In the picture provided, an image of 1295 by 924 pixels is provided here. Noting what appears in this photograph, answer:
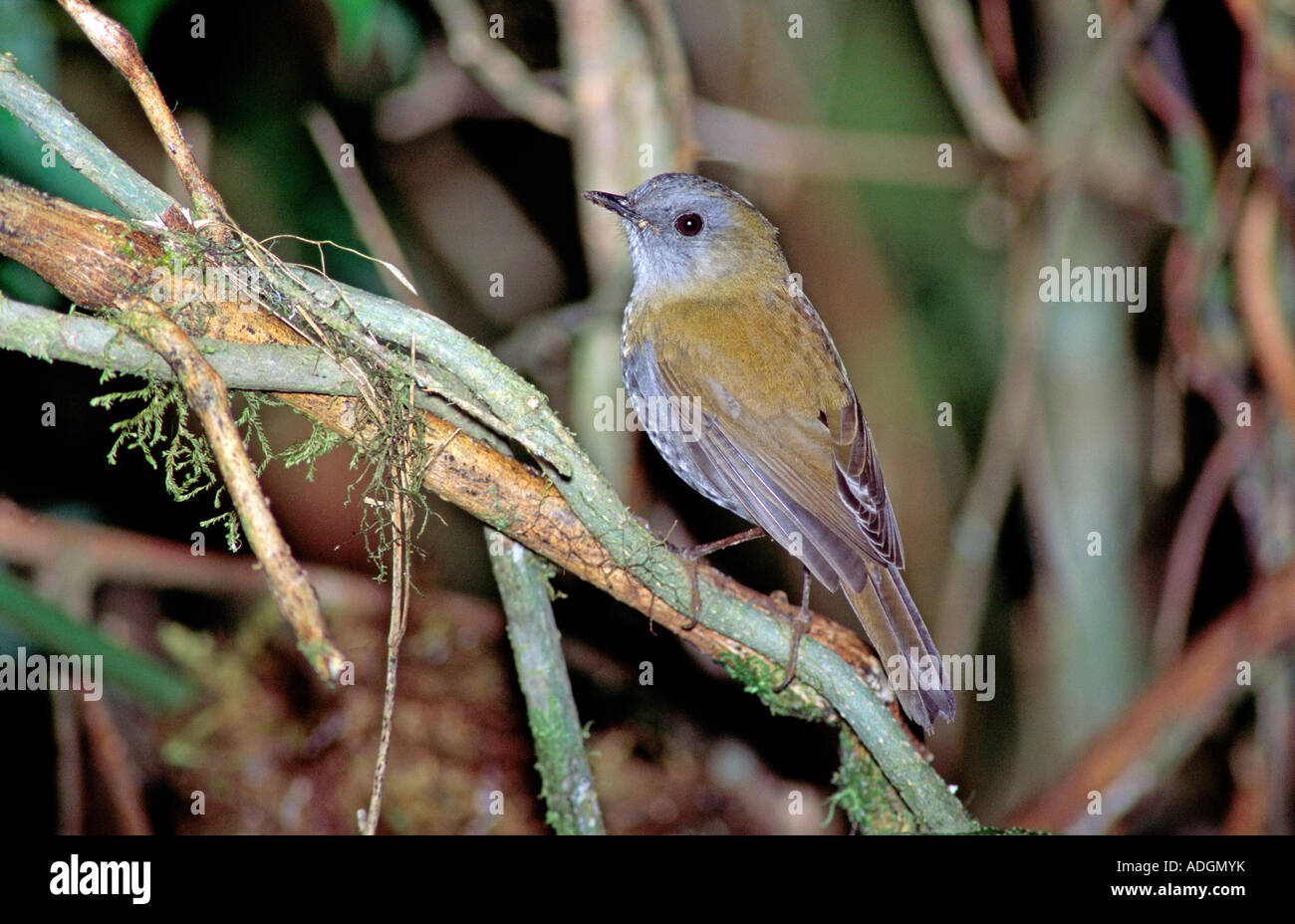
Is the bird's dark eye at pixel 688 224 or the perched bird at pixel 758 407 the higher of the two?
the bird's dark eye at pixel 688 224

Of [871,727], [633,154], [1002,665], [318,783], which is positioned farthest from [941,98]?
[318,783]

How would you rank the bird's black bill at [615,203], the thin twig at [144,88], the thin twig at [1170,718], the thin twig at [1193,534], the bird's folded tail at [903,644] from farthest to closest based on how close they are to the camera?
the thin twig at [1193,534]
the thin twig at [1170,718]
the bird's black bill at [615,203]
the bird's folded tail at [903,644]
the thin twig at [144,88]

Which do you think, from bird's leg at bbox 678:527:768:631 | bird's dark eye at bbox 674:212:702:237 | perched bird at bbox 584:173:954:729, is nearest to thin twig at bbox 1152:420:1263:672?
perched bird at bbox 584:173:954:729

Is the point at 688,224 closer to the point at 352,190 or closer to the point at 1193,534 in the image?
the point at 352,190

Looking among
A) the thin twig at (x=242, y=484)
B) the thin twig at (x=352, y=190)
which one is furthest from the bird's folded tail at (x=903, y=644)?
the thin twig at (x=352, y=190)

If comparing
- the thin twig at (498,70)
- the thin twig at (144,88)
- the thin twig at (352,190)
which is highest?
the thin twig at (498,70)

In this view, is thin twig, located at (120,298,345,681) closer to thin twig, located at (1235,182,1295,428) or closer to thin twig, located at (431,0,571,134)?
thin twig, located at (431,0,571,134)

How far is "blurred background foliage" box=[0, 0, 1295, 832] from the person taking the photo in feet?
12.0

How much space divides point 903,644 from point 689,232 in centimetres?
160

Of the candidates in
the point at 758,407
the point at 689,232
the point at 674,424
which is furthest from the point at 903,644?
the point at 689,232

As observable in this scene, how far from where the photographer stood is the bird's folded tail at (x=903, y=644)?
2.63 meters

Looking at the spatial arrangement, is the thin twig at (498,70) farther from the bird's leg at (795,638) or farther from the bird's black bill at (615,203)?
the bird's leg at (795,638)

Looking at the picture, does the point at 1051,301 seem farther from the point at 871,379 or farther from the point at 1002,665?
the point at 1002,665

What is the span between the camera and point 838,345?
5094 millimetres
